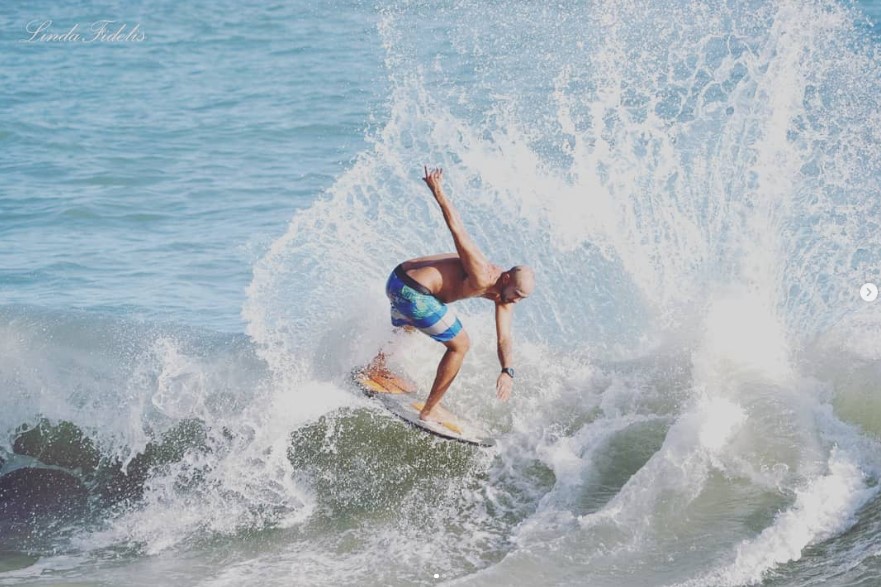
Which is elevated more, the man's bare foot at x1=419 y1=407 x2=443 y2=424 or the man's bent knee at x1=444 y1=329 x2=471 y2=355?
the man's bent knee at x1=444 y1=329 x2=471 y2=355

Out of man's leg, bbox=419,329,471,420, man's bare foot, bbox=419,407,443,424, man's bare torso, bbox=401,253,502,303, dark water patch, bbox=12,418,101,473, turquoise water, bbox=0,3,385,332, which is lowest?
man's bare foot, bbox=419,407,443,424

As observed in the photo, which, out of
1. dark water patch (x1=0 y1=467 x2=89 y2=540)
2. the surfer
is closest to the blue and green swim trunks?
the surfer

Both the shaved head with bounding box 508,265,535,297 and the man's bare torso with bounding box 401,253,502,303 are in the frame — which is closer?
the shaved head with bounding box 508,265,535,297

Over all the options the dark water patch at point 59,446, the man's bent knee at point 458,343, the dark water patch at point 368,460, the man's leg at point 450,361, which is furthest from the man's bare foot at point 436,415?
the dark water patch at point 59,446

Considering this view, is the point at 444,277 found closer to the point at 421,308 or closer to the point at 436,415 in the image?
the point at 421,308

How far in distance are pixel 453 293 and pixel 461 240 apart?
593mm

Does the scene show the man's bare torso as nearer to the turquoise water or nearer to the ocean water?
the ocean water

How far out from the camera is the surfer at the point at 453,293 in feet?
21.6

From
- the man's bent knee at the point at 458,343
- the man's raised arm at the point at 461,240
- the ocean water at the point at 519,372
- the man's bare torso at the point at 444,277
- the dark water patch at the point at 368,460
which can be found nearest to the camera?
the man's raised arm at the point at 461,240

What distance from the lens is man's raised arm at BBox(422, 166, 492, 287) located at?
6.13 meters

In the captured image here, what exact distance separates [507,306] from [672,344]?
2411 millimetres

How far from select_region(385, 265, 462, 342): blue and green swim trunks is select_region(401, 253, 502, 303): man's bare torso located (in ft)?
0.14

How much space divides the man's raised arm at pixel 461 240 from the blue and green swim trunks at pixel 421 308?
348 mm

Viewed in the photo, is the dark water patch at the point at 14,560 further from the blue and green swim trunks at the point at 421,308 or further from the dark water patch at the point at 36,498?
the blue and green swim trunks at the point at 421,308
